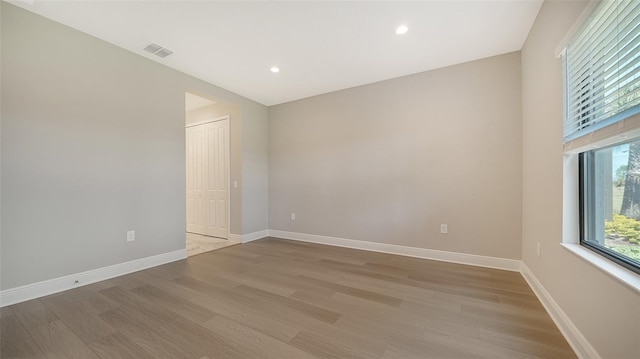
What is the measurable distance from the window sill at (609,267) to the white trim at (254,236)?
4.05 m

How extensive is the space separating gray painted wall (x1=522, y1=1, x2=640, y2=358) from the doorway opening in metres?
4.12

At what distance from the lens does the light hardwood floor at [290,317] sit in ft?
4.72

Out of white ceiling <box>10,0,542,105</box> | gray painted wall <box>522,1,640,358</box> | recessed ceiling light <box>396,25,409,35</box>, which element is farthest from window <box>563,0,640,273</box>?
recessed ceiling light <box>396,25,409,35</box>

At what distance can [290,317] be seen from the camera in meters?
1.78

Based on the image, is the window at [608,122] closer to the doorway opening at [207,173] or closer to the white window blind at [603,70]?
the white window blind at [603,70]

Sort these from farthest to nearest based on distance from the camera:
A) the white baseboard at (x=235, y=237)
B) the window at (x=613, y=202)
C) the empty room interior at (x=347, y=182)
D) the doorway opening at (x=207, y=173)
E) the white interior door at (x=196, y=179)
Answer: the white interior door at (x=196, y=179)
the doorway opening at (x=207, y=173)
the white baseboard at (x=235, y=237)
the empty room interior at (x=347, y=182)
the window at (x=613, y=202)

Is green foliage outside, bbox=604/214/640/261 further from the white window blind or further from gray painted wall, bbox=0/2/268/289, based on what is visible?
gray painted wall, bbox=0/2/268/289

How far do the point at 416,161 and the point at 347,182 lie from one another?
112 cm

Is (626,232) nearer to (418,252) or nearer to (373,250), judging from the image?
(418,252)

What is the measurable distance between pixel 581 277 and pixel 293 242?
3487 millimetres

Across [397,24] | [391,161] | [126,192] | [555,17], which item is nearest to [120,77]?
[126,192]

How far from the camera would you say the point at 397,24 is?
2.27 metres

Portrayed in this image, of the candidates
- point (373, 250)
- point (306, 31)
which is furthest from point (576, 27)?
point (373, 250)

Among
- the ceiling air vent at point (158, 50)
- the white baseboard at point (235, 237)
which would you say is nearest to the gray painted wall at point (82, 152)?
the ceiling air vent at point (158, 50)
